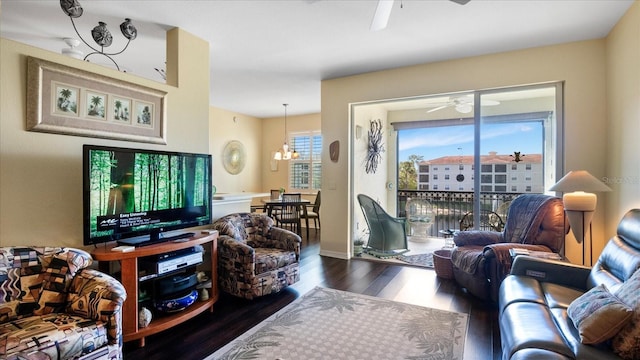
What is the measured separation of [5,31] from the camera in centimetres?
309

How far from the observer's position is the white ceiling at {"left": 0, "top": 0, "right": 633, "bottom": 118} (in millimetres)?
2699

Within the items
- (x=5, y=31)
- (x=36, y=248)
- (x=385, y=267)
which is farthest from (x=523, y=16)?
(x=5, y=31)

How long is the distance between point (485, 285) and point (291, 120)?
6.03 metres

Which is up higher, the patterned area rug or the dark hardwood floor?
the patterned area rug

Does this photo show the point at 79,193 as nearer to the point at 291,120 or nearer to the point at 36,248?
the point at 36,248

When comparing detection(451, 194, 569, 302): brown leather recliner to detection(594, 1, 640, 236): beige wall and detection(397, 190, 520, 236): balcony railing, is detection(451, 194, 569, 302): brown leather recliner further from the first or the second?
detection(397, 190, 520, 236): balcony railing

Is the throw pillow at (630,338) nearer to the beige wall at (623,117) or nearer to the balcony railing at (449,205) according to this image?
the beige wall at (623,117)

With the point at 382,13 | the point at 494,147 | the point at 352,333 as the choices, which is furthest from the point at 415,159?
the point at 352,333

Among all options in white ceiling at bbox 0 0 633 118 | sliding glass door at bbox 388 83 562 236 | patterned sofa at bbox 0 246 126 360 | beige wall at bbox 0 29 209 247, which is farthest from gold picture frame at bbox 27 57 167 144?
sliding glass door at bbox 388 83 562 236

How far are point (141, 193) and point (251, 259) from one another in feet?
3.79

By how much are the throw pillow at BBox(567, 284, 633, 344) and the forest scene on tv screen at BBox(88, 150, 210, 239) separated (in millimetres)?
2919

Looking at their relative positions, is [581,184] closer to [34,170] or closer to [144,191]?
[144,191]

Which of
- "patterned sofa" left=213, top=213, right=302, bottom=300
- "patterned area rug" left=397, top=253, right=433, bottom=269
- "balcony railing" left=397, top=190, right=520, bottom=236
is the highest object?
"balcony railing" left=397, top=190, right=520, bottom=236

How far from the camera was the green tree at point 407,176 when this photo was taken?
5559 millimetres
